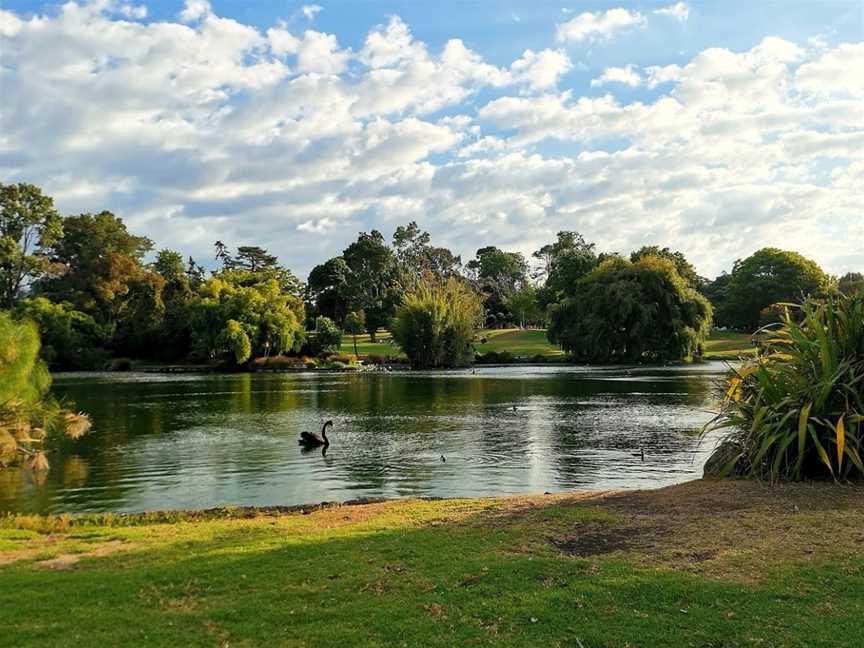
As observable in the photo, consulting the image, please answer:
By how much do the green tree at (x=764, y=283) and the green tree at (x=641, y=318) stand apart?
3578 cm

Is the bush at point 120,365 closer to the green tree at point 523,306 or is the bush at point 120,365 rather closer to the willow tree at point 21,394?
the green tree at point 523,306

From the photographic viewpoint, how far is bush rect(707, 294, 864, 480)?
1231 centimetres

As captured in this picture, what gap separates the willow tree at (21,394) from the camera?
68.5 ft

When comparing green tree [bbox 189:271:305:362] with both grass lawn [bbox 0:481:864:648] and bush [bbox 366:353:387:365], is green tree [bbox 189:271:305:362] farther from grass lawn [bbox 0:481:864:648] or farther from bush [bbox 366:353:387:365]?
grass lawn [bbox 0:481:864:648]

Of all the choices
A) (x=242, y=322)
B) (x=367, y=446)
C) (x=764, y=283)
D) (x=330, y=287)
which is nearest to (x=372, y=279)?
(x=330, y=287)

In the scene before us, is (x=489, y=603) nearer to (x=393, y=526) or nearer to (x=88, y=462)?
(x=393, y=526)

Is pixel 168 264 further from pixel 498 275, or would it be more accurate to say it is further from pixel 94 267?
pixel 498 275

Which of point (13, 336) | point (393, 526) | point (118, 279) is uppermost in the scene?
point (118, 279)

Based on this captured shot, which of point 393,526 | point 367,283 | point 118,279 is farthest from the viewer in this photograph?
point 367,283

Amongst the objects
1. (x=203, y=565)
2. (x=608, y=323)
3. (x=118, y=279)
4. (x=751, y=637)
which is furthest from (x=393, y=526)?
(x=118, y=279)

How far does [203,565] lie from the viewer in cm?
825

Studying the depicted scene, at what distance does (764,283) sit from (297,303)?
69.5 metres

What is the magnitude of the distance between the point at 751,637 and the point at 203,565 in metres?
5.81

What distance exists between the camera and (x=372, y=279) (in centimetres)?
12356
